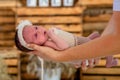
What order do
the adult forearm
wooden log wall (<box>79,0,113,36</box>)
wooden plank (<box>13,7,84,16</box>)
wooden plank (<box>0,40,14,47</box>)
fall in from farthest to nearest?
1. wooden plank (<box>0,40,14,47</box>)
2. wooden log wall (<box>79,0,113,36</box>)
3. wooden plank (<box>13,7,84,16</box>)
4. the adult forearm

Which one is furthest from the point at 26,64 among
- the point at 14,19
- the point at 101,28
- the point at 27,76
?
the point at 101,28

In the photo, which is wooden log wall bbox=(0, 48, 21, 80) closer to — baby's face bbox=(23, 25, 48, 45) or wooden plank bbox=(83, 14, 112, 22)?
wooden plank bbox=(83, 14, 112, 22)

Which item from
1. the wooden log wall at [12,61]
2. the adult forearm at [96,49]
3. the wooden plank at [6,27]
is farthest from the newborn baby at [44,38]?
the wooden plank at [6,27]

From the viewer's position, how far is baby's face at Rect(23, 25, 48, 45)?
4.30 feet

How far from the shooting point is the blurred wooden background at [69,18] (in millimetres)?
3633

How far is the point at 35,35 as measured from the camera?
4.50ft

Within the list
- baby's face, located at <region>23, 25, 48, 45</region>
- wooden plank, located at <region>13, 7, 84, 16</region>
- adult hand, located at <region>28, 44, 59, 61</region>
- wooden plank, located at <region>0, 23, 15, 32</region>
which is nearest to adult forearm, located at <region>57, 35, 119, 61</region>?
adult hand, located at <region>28, 44, 59, 61</region>

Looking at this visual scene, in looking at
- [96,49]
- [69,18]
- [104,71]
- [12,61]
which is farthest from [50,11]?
[96,49]

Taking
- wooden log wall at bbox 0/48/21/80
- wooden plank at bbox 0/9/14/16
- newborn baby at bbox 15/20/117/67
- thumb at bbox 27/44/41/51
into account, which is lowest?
wooden log wall at bbox 0/48/21/80

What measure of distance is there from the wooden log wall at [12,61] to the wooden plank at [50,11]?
500mm

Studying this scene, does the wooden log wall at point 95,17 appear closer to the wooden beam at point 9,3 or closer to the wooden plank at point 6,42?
the wooden beam at point 9,3

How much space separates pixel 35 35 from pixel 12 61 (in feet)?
7.75

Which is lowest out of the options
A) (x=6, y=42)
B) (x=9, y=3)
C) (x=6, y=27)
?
(x=6, y=42)

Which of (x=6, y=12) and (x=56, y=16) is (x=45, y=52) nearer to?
(x=56, y=16)
